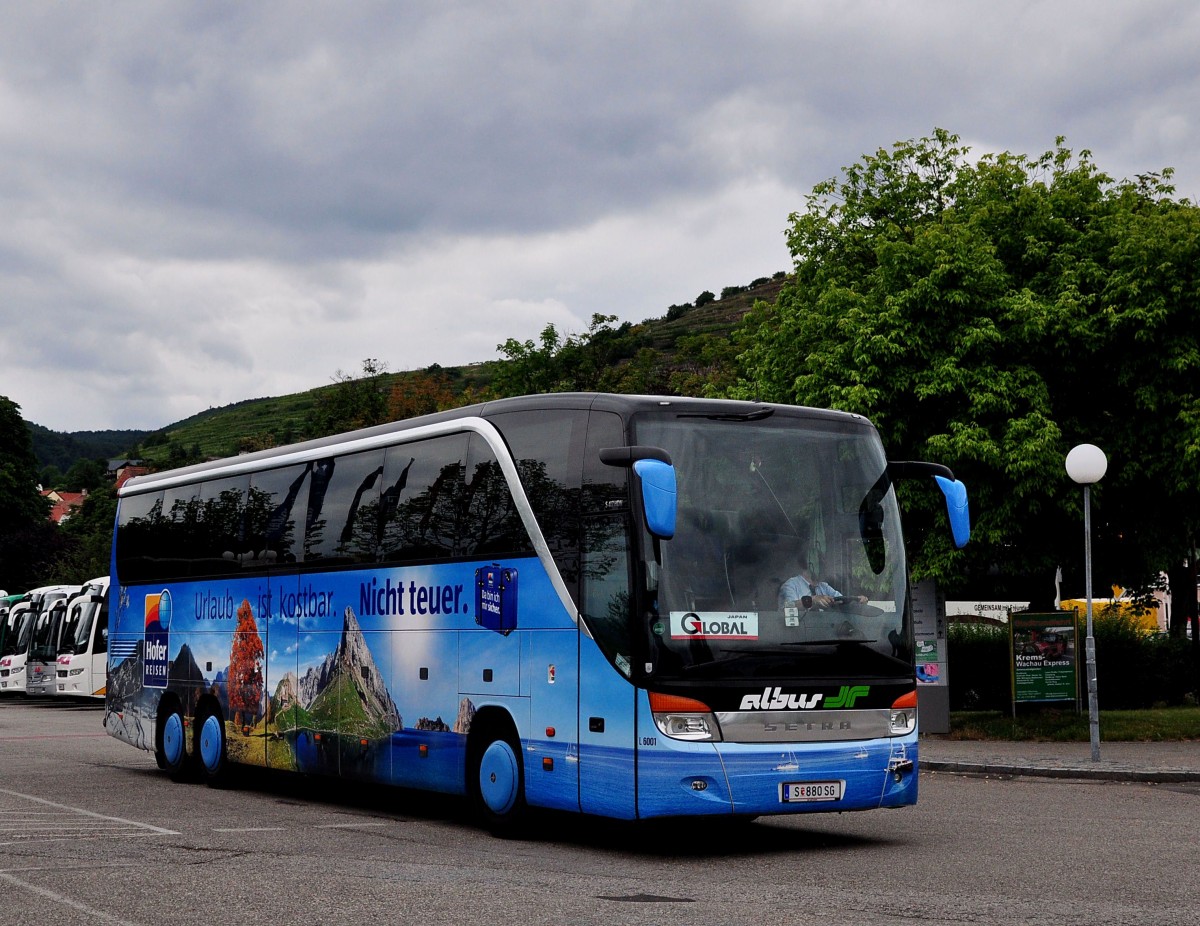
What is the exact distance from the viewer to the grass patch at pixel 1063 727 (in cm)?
2425

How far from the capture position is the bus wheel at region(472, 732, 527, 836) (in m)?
12.2

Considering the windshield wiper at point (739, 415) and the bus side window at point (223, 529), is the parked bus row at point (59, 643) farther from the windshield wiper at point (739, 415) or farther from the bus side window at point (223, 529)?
the windshield wiper at point (739, 415)

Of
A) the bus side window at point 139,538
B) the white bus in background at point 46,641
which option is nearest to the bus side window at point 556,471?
the bus side window at point 139,538

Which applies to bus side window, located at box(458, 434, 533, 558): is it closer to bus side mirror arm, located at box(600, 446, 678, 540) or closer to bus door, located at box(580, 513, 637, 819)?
bus door, located at box(580, 513, 637, 819)

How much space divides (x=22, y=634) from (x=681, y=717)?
3855 cm

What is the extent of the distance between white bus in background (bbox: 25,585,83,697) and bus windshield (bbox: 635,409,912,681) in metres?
33.4

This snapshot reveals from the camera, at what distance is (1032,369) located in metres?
24.1

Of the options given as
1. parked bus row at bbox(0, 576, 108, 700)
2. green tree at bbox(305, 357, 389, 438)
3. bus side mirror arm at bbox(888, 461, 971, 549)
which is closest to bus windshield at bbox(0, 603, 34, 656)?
parked bus row at bbox(0, 576, 108, 700)

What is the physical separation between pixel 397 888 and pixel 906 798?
13.9 ft

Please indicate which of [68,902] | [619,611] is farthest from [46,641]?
[68,902]

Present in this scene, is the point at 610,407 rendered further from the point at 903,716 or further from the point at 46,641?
the point at 46,641

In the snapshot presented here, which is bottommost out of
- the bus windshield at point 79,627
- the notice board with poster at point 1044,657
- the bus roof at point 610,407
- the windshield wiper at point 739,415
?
the notice board with poster at point 1044,657

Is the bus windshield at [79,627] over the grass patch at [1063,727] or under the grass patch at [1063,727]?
over

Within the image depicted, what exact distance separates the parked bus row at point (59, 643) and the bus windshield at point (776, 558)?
91.6 feet
